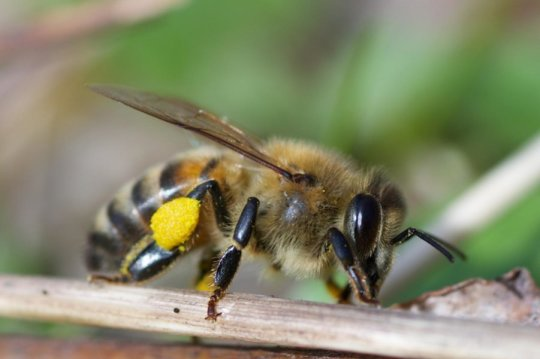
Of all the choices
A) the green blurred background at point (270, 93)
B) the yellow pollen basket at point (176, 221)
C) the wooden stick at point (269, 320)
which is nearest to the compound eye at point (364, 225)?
the wooden stick at point (269, 320)

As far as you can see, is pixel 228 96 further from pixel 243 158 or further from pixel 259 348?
pixel 259 348

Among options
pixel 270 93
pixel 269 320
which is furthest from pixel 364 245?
pixel 270 93

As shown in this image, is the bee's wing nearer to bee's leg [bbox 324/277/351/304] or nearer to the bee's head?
the bee's head

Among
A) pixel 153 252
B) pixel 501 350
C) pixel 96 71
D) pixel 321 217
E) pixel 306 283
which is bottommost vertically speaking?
pixel 96 71

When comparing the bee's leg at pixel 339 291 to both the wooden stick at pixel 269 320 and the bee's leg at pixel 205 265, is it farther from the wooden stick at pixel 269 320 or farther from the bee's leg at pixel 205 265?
the wooden stick at pixel 269 320

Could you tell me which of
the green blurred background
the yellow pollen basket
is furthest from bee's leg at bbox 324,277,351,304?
the green blurred background

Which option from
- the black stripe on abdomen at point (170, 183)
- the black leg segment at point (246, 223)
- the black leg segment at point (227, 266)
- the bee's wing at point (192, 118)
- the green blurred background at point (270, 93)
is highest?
the bee's wing at point (192, 118)

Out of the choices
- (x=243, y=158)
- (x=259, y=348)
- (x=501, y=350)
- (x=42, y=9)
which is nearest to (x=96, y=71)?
(x=42, y=9)
